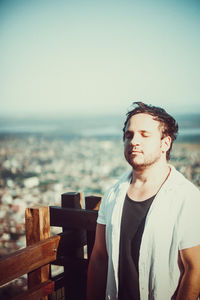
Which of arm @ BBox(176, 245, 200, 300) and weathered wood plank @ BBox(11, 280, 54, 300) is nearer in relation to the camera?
arm @ BBox(176, 245, 200, 300)

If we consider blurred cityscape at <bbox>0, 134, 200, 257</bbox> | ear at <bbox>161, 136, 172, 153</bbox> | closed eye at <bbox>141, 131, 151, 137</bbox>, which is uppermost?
closed eye at <bbox>141, 131, 151, 137</bbox>

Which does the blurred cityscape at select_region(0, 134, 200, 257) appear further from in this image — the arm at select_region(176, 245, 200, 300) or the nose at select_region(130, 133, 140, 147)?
the arm at select_region(176, 245, 200, 300)

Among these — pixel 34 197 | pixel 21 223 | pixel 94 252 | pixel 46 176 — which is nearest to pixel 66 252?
pixel 94 252

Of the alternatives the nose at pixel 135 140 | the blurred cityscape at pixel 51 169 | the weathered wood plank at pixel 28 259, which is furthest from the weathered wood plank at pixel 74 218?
the blurred cityscape at pixel 51 169

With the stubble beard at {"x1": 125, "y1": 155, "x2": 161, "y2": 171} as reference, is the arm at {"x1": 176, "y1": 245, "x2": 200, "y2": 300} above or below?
below

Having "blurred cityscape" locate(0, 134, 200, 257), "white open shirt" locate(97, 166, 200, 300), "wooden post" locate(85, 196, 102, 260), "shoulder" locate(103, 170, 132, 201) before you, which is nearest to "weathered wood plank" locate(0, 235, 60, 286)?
"wooden post" locate(85, 196, 102, 260)

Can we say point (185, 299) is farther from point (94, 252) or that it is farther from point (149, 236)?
point (94, 252)

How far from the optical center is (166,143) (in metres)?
2.06

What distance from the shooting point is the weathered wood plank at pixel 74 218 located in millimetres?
2301

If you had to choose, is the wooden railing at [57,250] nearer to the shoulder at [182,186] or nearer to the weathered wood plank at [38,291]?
the weathered wood plank at [38,291]

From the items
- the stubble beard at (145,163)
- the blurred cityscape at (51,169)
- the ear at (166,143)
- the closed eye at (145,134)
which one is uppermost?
the closed eye at (145,134)

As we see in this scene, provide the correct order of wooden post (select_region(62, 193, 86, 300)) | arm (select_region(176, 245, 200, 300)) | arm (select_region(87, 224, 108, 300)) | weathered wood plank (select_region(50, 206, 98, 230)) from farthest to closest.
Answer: wooden post (select_region(62, 193, 86, 300))
weathered wood plank (select_region(50, 206, 98, 230))
arm (select_region(87, 224, 108, 300))
arm (select_region(176, 245, 200, 300))

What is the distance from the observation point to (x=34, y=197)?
10.8 meters

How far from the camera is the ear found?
203 cm
